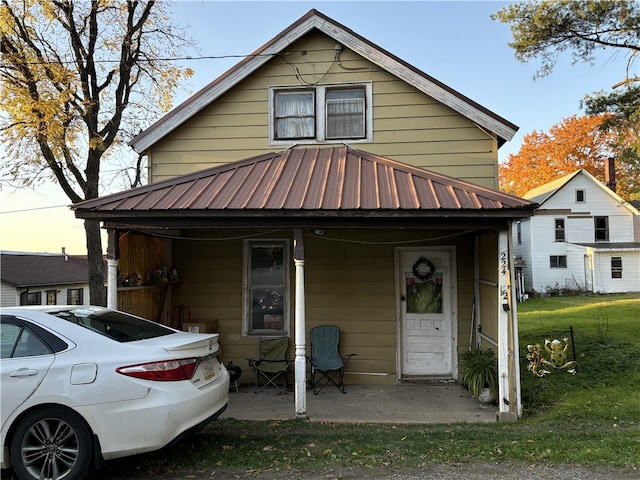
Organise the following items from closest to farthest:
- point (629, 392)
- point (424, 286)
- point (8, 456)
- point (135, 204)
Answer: point (8, 456), point (135, 204), point (629, 392), point (424, 286)

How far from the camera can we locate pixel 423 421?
561cm

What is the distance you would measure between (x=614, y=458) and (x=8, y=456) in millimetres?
5256

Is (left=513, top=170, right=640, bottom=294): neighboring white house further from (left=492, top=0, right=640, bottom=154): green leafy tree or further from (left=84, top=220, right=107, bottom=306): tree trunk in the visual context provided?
(left=84, top=220, right=107, bottom=306): tree trunk

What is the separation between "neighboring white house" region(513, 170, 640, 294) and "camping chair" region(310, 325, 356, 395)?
23.3 meters

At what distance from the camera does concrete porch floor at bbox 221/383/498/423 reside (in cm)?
577

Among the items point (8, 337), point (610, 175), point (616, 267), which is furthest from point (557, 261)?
point (8, 337)

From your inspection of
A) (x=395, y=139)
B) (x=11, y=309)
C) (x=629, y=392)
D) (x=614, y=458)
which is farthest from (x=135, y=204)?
(x=629, y=392)

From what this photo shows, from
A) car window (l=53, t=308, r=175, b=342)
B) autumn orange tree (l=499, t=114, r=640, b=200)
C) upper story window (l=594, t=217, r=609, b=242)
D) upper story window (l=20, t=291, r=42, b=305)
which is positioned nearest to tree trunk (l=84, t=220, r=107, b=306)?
car window (l=53, t=308, r=175, b=342)

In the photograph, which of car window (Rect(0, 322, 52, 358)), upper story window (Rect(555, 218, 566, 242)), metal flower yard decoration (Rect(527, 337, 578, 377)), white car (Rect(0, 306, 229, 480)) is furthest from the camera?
upper story window (Rect(555, 218, 566, 242))

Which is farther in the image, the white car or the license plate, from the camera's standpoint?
the license plate

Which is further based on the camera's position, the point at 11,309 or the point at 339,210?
the point at 339,210

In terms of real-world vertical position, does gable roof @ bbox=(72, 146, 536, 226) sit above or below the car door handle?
above

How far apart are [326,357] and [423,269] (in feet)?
7.31

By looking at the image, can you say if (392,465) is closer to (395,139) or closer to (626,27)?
(395,139)
